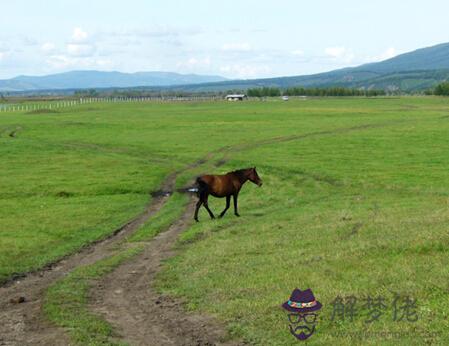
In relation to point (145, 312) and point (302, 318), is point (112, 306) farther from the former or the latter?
point (302, 318)

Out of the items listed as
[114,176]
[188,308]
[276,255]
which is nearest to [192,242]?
[276,255]

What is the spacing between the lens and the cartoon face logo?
40.8 ft

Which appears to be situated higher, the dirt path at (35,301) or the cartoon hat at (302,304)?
the cartoon hat at (302,304)

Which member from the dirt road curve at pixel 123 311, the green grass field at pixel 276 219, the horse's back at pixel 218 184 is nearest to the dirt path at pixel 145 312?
the dirt road curve at pixel 123 311

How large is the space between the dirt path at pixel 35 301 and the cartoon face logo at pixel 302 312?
4.62 m

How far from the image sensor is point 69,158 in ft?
178

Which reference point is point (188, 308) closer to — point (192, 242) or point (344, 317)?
point (344, 317)

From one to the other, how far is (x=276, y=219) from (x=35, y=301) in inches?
530

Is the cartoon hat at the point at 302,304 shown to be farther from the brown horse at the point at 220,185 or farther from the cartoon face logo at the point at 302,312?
the brown horse at the point at 220,185

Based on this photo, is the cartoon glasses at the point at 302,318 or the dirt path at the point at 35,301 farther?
the dirt path at the point at 35,301

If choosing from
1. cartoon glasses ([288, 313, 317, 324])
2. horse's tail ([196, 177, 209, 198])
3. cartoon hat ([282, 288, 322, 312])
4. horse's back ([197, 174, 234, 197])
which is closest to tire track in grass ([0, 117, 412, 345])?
cartoon glasses ([288, 313, 317, 324])

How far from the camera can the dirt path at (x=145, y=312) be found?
43.7ft

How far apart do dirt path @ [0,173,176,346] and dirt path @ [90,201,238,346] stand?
138 centimetres

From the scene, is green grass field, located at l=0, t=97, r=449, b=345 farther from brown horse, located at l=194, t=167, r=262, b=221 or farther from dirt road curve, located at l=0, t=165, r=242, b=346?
brown horse, located at l=194, t=167, r=262, b=221
